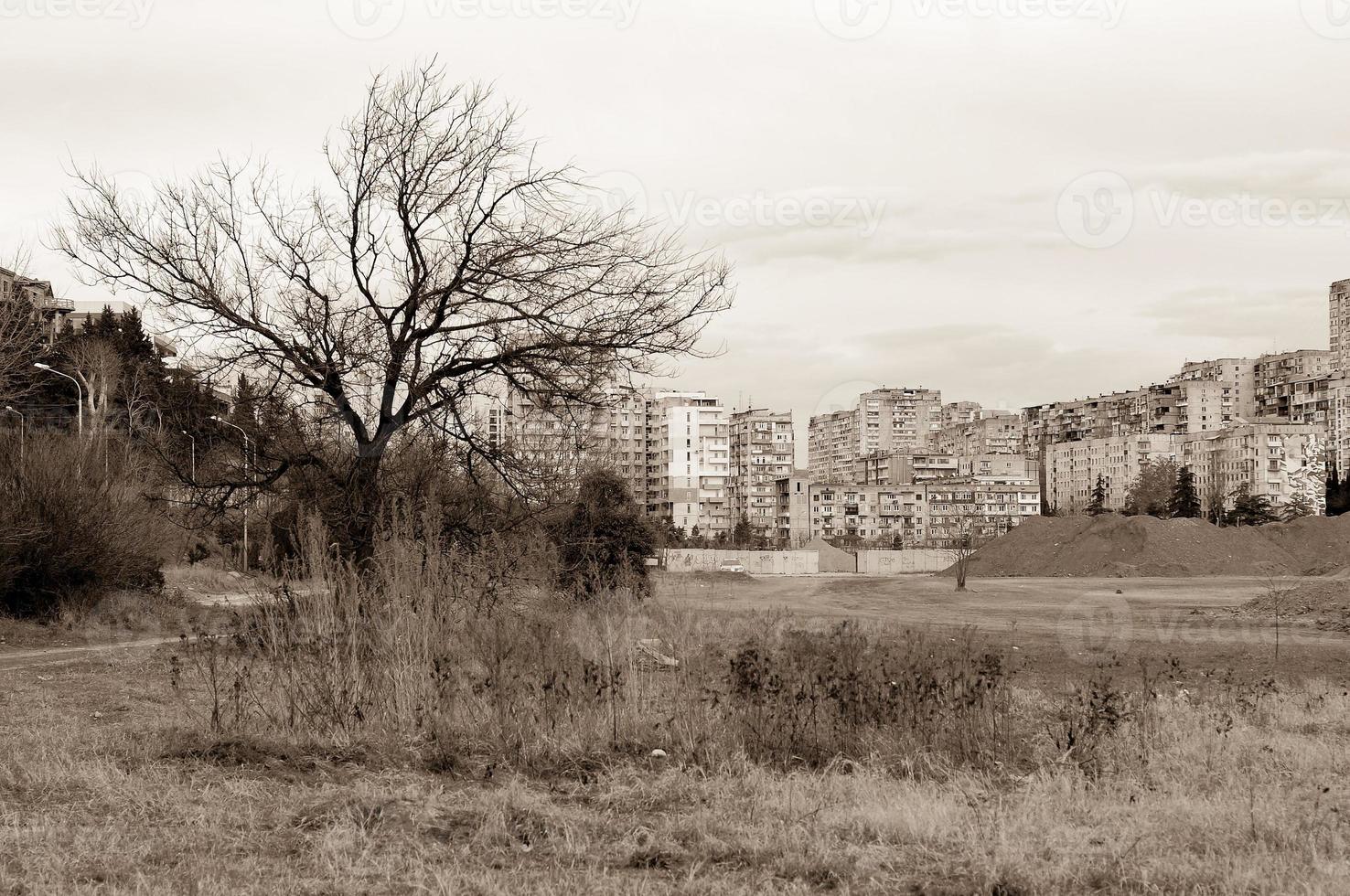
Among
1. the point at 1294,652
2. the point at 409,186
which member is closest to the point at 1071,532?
the point at 1294,652

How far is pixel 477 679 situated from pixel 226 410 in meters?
7.52

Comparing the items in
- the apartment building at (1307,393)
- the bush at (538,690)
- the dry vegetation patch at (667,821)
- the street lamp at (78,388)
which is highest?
the apartment building at (1307,393)

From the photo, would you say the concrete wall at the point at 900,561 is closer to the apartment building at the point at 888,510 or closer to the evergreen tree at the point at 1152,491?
the evergreen tree at the point at 1152,491

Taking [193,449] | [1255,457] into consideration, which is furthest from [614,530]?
[1255,457]

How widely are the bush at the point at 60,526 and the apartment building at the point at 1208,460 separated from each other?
376 ft

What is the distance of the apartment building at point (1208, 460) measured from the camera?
144250 millimetres

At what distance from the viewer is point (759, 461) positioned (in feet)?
547

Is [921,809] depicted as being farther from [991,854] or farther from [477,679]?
[477,679]

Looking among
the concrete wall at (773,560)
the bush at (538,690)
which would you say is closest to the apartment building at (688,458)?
the concrete wall at (773,560)

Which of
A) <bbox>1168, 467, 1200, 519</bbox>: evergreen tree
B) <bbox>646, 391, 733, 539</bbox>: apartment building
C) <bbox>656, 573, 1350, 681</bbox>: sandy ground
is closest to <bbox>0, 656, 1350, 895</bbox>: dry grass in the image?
<bbox>656, 573, 1350, 681</bbox>: sandy ground

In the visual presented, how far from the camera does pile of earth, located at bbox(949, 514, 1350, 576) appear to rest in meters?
61.7

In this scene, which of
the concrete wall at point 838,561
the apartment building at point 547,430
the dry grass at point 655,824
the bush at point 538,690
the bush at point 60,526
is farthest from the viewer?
the concrete wall at point 838,561

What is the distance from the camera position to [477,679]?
30.5 feet

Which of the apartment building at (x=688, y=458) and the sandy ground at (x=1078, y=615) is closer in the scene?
the sandy ground at (x=1078, y=615)
